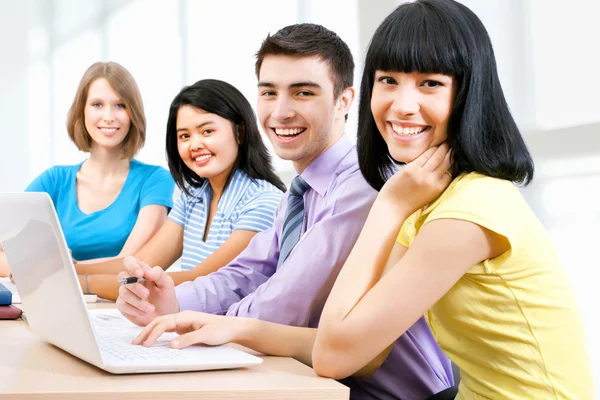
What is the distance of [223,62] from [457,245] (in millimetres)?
3846

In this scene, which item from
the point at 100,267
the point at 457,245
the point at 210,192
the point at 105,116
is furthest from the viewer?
the point at 105,116

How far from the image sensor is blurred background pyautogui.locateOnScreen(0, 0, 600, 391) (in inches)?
104

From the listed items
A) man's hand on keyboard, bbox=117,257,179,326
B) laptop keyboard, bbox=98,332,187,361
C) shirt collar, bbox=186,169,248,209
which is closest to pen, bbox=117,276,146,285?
man's hand on keyboard, bbox=117,257,179,326

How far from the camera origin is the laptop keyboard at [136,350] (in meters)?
1.09

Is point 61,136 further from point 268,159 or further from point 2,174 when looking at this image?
point 268,159

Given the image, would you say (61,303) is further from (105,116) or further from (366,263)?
(105,116)

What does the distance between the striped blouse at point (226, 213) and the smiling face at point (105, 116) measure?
65cm

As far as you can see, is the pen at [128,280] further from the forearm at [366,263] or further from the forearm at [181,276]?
the forearm at [181,276]

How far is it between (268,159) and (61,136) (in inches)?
122

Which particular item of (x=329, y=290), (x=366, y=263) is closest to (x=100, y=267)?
(x=329, y=290)

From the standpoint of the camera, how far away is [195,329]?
1257mm

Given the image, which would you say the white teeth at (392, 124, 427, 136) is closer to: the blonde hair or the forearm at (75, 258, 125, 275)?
the forearm at (75, 258, 125, 275)

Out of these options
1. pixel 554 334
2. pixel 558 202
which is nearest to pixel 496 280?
pixel 554 334

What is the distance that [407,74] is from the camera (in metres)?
1.24
